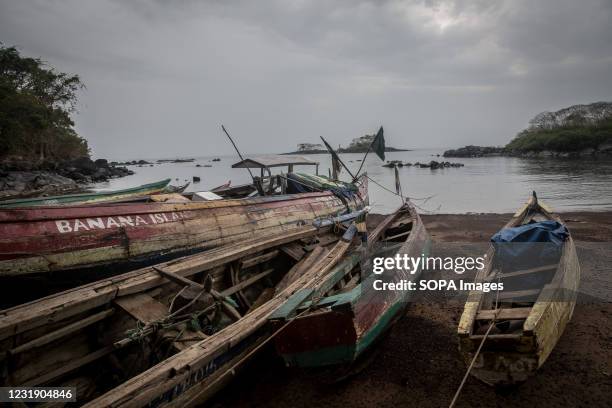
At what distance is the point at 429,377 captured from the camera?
4.29m

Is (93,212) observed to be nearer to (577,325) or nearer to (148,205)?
(148,205)

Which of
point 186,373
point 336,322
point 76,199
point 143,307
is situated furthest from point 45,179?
point 336,322

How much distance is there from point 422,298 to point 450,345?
1.73 m

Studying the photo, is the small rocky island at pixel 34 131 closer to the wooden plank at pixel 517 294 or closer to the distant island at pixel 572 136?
the wooden plank at pixel 517 294

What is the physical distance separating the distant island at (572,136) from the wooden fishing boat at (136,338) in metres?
70.0

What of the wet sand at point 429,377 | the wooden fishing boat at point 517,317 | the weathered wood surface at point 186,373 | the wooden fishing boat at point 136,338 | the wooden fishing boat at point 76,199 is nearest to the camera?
the weathered wood surface at point 186,373

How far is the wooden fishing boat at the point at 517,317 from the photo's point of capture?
3.42 metres

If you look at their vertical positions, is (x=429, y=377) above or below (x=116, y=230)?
below

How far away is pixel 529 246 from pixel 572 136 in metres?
69.8

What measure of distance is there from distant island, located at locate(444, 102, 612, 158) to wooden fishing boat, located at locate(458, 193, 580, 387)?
66.2 metres

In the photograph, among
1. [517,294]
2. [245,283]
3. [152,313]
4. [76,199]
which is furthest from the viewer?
[76,199]

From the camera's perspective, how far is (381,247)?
8.52 meters

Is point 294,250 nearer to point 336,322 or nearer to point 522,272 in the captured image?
point 336,322

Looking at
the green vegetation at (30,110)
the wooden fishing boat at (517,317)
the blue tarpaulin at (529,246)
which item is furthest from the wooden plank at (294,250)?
the green vegetation at (30,110)
